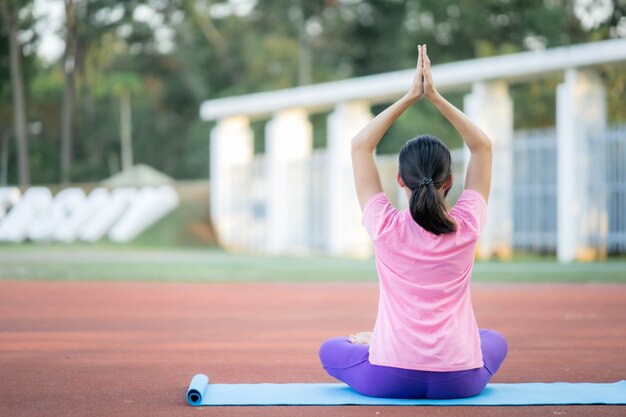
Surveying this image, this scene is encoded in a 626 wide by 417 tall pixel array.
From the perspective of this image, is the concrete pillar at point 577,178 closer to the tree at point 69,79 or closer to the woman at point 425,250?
the woman at point 425,250

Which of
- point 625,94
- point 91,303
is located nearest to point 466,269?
point 91,303

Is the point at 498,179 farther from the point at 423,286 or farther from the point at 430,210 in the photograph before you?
the point at 430,210

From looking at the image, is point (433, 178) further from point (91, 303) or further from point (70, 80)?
point (70, 80)

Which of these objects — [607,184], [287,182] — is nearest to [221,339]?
[607,184]

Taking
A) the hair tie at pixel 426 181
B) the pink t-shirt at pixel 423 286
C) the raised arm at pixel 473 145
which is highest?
the raised arm at pixel 473 145

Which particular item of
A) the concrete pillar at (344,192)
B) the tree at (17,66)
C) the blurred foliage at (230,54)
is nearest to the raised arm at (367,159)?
the concrete pillar at (344,192)

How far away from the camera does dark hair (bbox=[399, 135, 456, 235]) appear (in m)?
5.18

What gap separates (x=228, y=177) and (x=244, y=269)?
43.2ft

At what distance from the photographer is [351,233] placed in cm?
2902

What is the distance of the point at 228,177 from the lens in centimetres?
3434

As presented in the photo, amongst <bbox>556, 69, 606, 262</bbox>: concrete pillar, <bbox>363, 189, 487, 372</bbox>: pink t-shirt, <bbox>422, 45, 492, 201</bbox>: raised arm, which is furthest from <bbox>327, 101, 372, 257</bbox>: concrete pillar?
<bbox>363, 189, 487, 372</bbox>: pink t-shirt

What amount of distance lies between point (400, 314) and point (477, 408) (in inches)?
25.2

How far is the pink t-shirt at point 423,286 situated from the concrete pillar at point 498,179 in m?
19.4

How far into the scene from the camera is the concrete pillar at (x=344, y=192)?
28.8m
